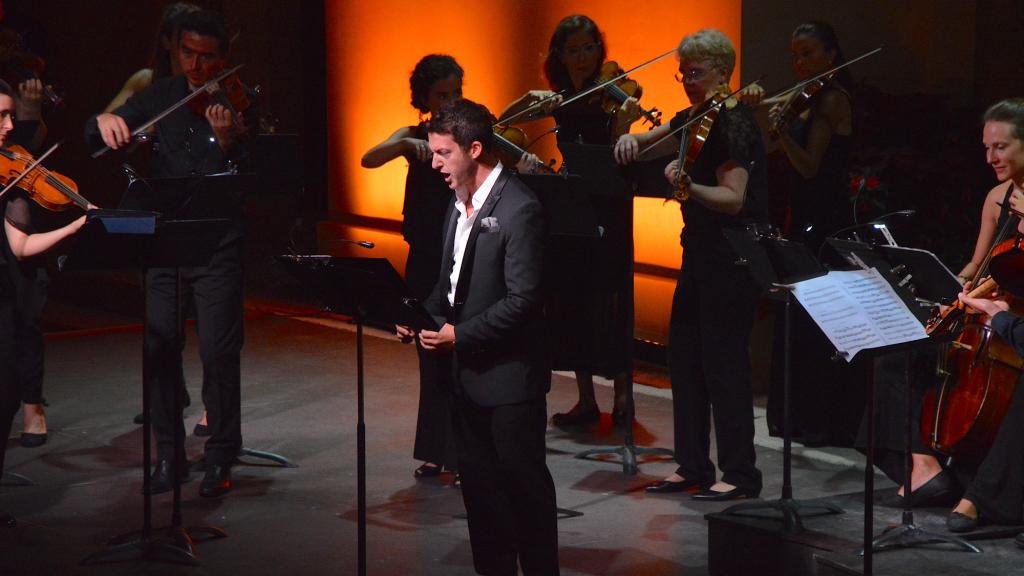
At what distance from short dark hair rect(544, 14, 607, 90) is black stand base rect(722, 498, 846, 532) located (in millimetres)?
2160

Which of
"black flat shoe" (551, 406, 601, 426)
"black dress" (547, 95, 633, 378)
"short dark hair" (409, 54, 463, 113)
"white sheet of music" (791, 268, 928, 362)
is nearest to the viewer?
"white sheet of music" (791, 268, 928, 362)

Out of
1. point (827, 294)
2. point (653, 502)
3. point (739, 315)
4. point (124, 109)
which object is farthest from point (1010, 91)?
point (124, 109)

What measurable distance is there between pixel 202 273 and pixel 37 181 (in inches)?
27.7

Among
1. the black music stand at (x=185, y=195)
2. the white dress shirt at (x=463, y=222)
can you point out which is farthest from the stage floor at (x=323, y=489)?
the black music stand at (x=185, y=195)

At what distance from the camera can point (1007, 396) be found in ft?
15.7

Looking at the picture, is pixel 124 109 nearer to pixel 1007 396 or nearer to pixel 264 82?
pixel 1007 396

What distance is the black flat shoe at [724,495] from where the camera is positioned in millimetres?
5551

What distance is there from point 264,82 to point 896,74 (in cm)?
641

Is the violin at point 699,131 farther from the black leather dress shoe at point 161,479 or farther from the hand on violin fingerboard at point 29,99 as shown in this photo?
the hand on violin fingerboard at point 29,99

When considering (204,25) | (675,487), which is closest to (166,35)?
(204,25)

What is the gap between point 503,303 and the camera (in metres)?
4.30

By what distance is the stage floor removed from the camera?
499 centimetres

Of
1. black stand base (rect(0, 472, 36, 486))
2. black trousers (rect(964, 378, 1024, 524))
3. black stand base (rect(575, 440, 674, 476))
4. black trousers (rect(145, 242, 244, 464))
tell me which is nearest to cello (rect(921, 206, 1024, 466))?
black trousers (rect(964, 378, 1024, 524))

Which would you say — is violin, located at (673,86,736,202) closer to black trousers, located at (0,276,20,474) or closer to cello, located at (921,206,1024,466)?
cello, located at (921,206,1024,466)
